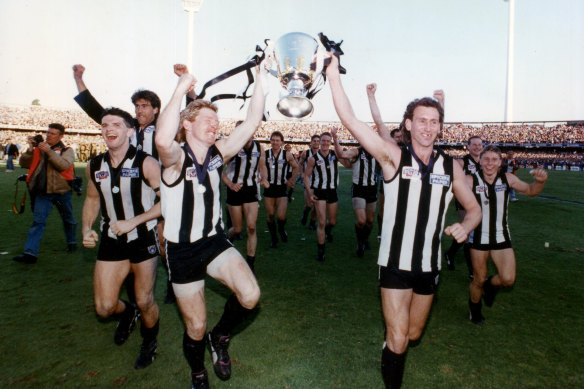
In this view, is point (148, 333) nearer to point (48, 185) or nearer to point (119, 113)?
point (119, 113)

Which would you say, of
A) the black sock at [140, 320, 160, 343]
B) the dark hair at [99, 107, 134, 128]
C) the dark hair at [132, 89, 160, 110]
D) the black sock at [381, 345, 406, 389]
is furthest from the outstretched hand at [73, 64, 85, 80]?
the black sock at [381, 345, 406, 389]

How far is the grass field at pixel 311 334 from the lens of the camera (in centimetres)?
312

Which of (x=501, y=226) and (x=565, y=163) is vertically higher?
(x=565, y=163)

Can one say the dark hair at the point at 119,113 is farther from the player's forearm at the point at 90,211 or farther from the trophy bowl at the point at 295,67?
the trophy bowl at the point at 295,67

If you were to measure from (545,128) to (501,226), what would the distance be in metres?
65.5

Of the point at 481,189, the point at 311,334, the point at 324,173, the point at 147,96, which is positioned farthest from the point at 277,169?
the point at 311,334

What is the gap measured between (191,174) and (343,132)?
63.4 metres

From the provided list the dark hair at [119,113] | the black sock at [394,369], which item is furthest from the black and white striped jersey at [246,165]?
the black sock at [394,369]

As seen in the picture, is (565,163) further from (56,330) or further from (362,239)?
(56,330)

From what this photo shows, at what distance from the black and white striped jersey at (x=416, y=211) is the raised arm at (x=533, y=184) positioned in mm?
1526

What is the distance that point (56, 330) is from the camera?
151 inches

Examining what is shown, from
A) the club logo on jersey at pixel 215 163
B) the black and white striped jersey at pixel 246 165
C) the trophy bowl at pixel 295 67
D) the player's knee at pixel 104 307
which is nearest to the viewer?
the club logo on jersey at pixel 215 163

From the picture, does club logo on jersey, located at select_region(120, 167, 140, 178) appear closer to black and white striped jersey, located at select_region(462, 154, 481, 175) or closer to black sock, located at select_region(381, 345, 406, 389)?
black sock, located at select_region(381, 345, 406, 389)

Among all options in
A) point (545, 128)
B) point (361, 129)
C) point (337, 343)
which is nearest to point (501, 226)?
point (337, 343)
